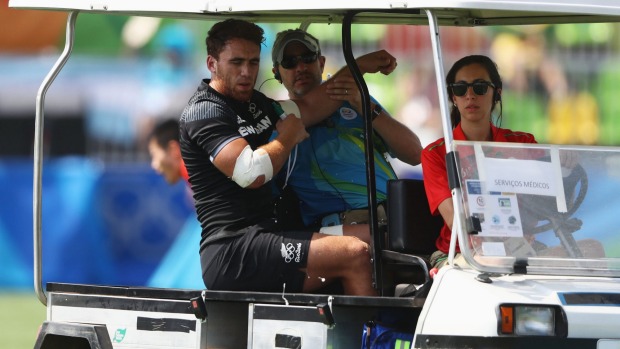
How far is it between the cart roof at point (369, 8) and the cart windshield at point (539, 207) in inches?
22.8

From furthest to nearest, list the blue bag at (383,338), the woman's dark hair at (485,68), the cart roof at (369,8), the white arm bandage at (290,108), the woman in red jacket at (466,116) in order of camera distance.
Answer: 1. the white arm bandage at (290,108)
2. the woman's dark hair at (485,68)
3. the woman in red jacket at (466,116)
4. the blue bag at (383,338)
5. the cart roof at (369,8)

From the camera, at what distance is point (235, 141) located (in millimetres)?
5805

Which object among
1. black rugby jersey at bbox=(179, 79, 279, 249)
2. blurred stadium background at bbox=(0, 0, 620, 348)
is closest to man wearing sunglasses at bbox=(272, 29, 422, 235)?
black rugby jersey at bbox=(179, 79, 279, 249)

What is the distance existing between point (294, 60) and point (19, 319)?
6698 millimetres

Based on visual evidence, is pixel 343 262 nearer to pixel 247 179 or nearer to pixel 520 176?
pixel 247 179

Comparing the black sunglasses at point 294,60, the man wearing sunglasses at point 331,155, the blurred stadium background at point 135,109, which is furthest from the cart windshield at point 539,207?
the blurred stadium background at point 135,109

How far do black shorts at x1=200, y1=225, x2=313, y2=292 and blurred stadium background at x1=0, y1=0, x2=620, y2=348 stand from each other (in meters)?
7.46

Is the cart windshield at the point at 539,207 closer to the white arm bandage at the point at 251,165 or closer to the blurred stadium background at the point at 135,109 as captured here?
the white arm bandage at the point at 251,165

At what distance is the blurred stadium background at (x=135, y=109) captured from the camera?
13656 millimetres

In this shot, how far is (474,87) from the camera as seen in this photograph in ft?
18.9

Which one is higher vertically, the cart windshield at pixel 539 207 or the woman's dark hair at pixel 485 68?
the woman's dark hair at pixel 485 68

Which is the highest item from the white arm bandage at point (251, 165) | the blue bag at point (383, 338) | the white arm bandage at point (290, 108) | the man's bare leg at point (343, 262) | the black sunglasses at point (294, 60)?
the black sunglasses at point (294, 60)

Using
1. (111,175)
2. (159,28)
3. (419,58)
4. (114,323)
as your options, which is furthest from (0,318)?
(114,323)

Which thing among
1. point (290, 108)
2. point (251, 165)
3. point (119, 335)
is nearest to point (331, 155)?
point (290, 108)
